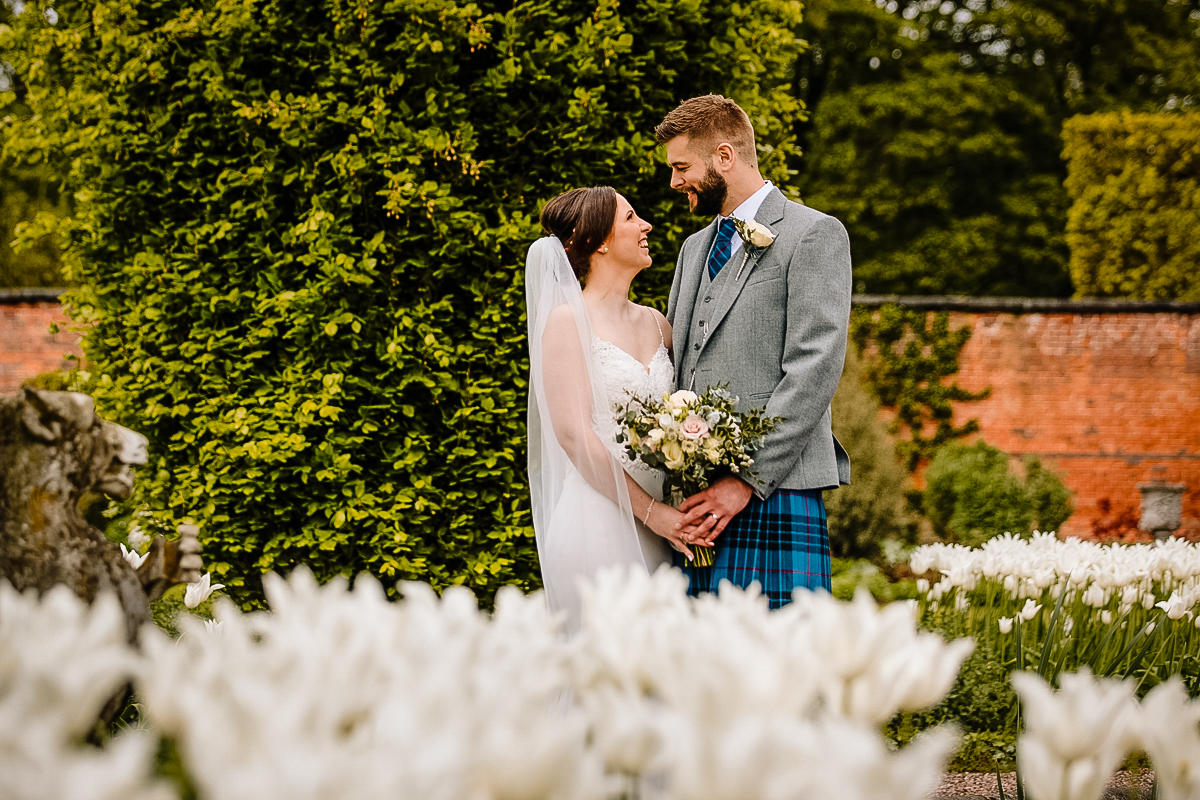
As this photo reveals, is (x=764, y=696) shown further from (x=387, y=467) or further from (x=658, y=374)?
(x=387, y=467)

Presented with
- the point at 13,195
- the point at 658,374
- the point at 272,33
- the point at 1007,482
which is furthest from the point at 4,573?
the point at 13,195

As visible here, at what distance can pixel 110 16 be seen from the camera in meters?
4.32

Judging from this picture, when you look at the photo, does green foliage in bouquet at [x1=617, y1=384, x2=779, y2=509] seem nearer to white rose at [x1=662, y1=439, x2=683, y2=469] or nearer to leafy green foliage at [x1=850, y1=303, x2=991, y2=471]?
white rose at [x1=662, y1=439, x2=683, y2=469]

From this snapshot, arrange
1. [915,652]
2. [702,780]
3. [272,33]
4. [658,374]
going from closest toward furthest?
[702,780] → [915,652] → [658,374] → [272,33]

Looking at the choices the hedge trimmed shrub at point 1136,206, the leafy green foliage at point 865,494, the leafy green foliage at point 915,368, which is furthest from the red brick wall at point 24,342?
the hedge trimmed shrub at point 1136,206

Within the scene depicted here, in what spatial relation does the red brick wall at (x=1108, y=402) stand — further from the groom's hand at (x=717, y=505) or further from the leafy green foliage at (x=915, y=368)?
the groom's hand at (x=717, y=505)

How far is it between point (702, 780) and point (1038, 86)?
76.6 ft

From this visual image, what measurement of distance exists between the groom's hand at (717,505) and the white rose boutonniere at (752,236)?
0.69m

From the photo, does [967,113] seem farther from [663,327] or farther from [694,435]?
[694,435]

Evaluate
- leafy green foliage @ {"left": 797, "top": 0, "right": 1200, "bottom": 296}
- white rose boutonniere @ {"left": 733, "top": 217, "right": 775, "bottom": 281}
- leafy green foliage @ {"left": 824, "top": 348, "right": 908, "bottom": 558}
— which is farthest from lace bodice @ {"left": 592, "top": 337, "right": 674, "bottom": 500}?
leafy green foliage @ {"left": 797, "top": 0, "right": 1200, "bottom": 296}

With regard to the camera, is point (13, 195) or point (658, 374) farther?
point (13, 195)

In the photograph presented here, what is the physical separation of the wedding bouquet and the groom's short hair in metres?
0.88

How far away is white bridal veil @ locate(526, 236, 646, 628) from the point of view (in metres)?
2.98

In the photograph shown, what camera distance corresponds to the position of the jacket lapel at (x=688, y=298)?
3.19 meters
